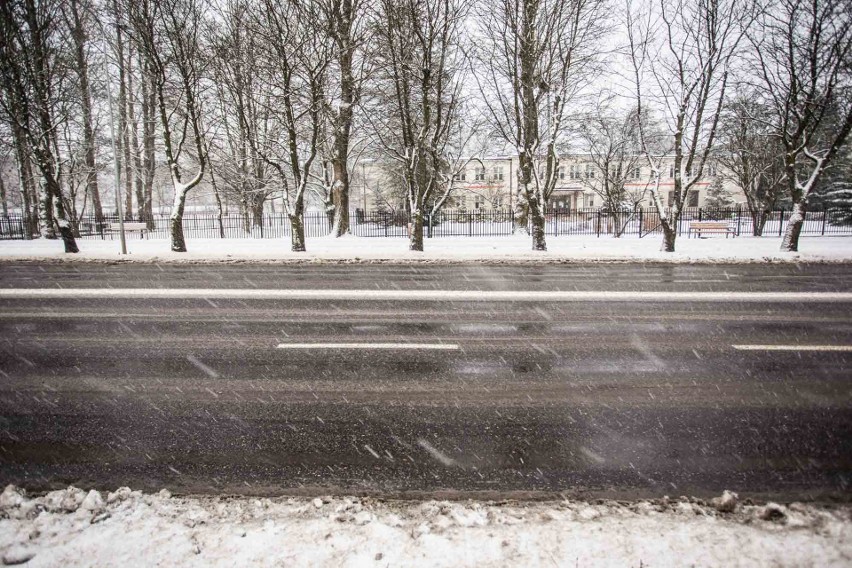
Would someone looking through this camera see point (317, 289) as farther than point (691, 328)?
Yes

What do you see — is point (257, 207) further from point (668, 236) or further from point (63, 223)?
point (668, 236)

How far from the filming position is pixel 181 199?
19.2m

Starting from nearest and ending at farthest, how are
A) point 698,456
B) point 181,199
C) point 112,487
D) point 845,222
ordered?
1. point 112,487
2. point 698,456
3. point 181,199
4. point 845,222

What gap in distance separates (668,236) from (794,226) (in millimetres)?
4609

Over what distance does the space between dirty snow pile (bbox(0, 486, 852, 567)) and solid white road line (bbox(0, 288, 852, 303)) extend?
22.3 ft

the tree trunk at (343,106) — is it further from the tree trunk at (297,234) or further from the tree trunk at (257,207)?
the tree trunk at (257,207)


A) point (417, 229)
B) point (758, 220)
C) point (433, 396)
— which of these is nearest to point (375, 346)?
point (433, 396)

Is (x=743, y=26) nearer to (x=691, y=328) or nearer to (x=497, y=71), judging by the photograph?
(x=497, y=71)

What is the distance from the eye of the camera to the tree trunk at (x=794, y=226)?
60.3 ft

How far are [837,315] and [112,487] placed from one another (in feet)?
35.0

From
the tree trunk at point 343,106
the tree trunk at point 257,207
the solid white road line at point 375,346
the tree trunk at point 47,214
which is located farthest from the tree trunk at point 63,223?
the solid white road line at point 375,346

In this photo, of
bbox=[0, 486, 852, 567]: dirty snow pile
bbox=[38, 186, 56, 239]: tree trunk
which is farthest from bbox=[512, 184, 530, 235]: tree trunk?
bbox=[0, 486, 852, 567]: dirty snow pile

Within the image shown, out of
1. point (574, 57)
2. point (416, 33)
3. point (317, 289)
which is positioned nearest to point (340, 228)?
point (416, 33)

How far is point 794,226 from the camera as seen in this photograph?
18.6 meters
